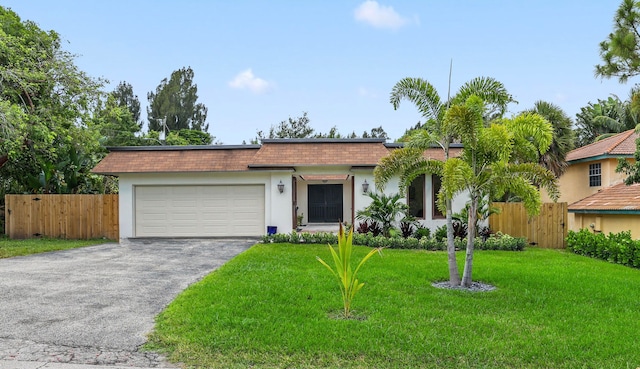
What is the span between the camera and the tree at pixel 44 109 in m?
13.6

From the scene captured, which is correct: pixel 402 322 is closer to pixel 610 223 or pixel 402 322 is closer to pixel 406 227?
pixel 406 227

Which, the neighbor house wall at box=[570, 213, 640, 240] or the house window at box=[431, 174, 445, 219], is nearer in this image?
the neighbor house wall at box=[570, 213, 640, 240]

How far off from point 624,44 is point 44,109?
1733 centimetres

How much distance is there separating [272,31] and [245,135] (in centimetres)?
2790

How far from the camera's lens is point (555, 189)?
7.14 meters

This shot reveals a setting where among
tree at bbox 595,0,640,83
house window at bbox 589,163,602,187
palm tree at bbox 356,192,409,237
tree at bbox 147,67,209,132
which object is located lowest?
palm tree at bbox 356,192,409,237

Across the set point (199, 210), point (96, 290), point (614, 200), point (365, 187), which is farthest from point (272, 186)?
point (614, 200)

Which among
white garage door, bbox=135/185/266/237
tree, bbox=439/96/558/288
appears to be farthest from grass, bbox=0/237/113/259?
tree, bbox=439/96/558/288

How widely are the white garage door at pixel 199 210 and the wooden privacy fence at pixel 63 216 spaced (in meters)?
1.49

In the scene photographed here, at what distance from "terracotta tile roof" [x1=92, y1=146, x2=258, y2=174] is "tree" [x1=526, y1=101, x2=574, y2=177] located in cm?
1270

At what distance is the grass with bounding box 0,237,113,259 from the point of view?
11.6 meters

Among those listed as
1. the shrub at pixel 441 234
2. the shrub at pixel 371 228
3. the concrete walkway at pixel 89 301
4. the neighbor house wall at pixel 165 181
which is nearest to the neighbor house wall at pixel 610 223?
the shrub at pixel 441 234

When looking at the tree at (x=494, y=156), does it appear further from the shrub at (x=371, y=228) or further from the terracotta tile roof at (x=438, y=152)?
the terracotta tile roof at (x=438, y=152)

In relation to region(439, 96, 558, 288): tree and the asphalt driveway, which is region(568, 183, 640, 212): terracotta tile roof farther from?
the asphalt driveway
